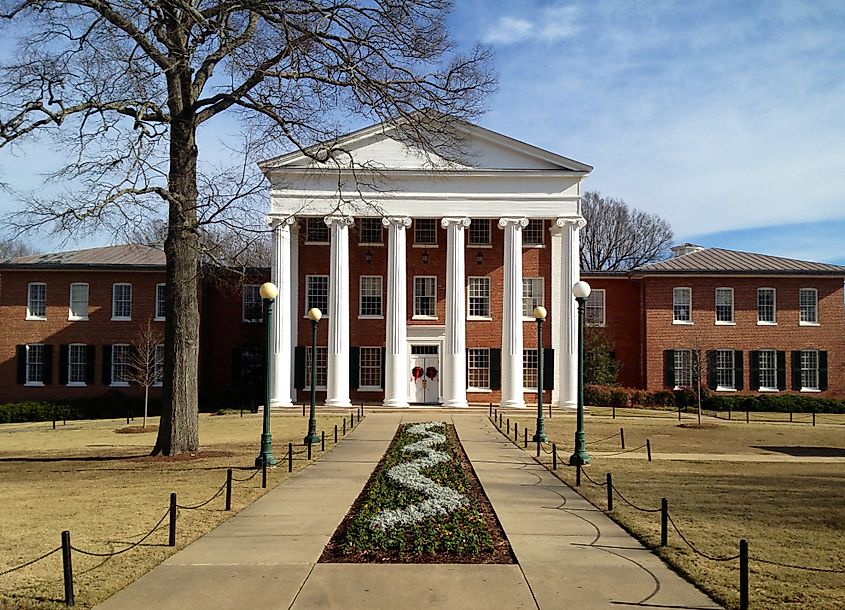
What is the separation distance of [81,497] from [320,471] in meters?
5.14

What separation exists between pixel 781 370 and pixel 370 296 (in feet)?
77.7

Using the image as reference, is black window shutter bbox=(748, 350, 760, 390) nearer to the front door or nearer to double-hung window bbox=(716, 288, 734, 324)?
double-hung window bbox=(716, 288, 734, 324)

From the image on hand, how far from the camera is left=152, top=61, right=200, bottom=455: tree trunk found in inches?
811

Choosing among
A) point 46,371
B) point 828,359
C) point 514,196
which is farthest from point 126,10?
point 828,359

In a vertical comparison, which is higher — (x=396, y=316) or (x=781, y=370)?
(x=396, y=316)

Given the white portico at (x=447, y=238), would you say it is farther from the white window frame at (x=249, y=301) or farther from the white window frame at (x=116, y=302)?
the white window frame at (x=116, y=302)

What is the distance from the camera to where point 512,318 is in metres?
40.7

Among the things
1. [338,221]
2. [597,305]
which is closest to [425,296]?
[338,221]

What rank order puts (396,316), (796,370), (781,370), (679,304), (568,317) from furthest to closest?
(679,304), (796,370), (781,370), (568,317), (396,316)

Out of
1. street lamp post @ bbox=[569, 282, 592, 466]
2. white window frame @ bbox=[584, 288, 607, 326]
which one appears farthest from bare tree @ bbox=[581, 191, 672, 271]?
street lamp post @ bbox=[569, 282, 592, 466]

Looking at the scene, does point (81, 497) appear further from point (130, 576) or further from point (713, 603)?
point (713, 603)

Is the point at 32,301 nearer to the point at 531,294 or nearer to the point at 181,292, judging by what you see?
the point at 531,294

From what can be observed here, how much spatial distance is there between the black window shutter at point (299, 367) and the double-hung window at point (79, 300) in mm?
12736

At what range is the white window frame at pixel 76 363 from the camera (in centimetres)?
4462
